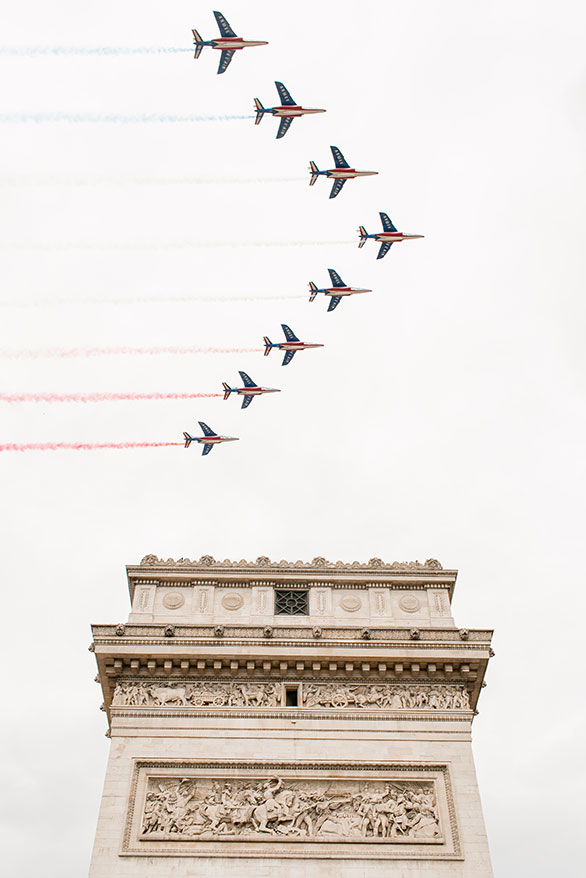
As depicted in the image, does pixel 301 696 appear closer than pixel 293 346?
Yes

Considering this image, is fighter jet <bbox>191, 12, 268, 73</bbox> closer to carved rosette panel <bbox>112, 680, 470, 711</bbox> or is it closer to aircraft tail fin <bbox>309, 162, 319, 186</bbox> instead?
aircraft tail fin <bbox>309, 162, 319, 186</bbox>

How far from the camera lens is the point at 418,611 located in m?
44.1

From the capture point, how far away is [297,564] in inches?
1791

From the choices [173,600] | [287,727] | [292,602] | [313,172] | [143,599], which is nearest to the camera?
[287,727]

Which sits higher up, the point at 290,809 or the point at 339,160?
the point at 339,160

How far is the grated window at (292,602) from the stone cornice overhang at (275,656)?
235cm

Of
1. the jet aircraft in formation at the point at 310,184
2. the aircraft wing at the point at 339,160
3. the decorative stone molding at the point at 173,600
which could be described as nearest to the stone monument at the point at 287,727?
the decorative stone molding at the point at 173,600

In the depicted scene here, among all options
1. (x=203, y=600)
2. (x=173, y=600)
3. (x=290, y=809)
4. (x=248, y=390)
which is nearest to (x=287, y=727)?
(x=290, y=809)

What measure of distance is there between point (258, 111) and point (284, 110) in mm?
1623

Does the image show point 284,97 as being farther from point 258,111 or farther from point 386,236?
point 386,236

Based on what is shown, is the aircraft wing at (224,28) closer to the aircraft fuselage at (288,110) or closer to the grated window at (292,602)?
the aircraft fuselage at (288,110)

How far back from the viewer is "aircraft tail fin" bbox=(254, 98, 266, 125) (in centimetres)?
5516

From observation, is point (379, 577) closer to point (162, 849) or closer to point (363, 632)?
point (363, 632)

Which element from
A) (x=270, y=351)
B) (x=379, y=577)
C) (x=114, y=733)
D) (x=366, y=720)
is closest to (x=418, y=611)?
(x=379, y=577)
